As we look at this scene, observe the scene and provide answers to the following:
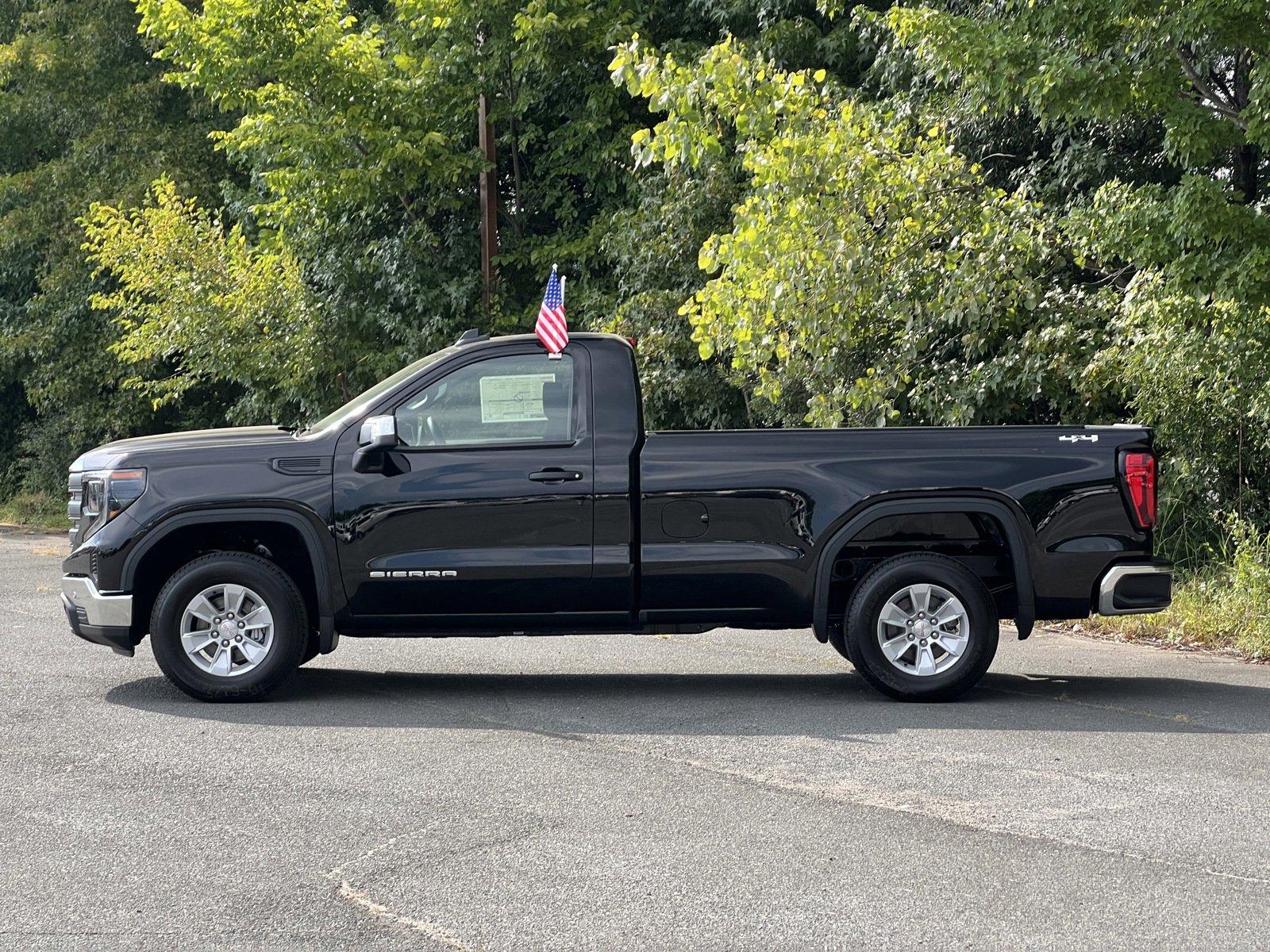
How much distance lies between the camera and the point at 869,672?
28.2 feet

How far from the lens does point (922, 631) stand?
8602 millimetres

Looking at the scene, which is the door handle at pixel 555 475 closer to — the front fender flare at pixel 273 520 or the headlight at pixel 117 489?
the front fender flare at pixel 273 520

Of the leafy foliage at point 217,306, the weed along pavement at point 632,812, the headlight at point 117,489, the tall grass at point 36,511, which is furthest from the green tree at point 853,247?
the tall grass at point 36,511

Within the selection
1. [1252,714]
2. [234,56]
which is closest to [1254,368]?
[1252,714]

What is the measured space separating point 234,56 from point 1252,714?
59.5 ft

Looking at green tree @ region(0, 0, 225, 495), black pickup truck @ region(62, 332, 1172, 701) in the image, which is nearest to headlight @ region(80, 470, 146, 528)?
black pickup truck @ region(62, 332, 1172, 701)

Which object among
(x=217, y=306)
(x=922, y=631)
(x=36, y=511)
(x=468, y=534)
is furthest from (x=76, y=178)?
(x=922, y=631)

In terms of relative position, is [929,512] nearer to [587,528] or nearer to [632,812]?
[587,528]

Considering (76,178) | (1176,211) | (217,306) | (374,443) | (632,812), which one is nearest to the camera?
(632,812)

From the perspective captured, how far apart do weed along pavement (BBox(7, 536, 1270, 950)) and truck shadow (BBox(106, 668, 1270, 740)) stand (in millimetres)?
33

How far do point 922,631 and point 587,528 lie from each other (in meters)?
1.93

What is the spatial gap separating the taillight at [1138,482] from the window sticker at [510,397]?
3.23m

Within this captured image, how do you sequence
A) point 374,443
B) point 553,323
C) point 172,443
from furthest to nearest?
point 553,323 → point 172,443 → point 374,443

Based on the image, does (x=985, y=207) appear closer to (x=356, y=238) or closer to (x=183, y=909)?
(x=183, y=909)
